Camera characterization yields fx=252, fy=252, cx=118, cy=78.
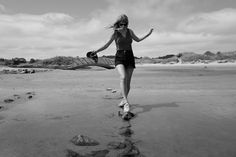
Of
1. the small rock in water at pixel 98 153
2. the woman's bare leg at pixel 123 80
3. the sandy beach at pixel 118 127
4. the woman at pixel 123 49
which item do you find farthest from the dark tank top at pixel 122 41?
the small rock in water at pixel 98 153

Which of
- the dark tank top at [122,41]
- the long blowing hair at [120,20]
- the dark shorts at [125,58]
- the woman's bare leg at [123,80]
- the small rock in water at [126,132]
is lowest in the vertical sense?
the small rock in water at [126,132]

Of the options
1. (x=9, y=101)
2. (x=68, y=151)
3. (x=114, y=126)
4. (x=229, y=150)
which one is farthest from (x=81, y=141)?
(x=9, y=101)

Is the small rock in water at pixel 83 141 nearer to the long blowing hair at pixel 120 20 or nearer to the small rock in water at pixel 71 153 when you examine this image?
the small rock in water at pixel 71 153

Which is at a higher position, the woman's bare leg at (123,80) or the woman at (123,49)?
the woman at (123,49)

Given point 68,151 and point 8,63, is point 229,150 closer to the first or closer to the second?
point 68,151

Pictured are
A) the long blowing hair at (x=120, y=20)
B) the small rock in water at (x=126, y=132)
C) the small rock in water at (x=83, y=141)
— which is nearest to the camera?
the small rock in water at (x=83, y=141)

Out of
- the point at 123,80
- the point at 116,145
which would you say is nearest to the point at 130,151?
the point at 116,145

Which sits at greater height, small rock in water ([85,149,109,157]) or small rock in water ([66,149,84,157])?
small rock in water ([66,149,84,157])

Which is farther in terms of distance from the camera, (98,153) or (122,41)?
(122,41)

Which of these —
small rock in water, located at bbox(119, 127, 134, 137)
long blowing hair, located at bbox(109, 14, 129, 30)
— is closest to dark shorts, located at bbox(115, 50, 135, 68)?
long blowing hair, located at bbox(109, 14, 129, 30)

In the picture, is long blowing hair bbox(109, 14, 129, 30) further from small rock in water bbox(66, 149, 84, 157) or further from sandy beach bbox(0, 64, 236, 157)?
small rock in water bbox(66, 149, 84, 157)

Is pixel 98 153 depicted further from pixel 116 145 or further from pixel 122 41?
pixel 122 41

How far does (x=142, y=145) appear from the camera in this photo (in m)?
2.98

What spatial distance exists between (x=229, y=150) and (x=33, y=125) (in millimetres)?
2827
